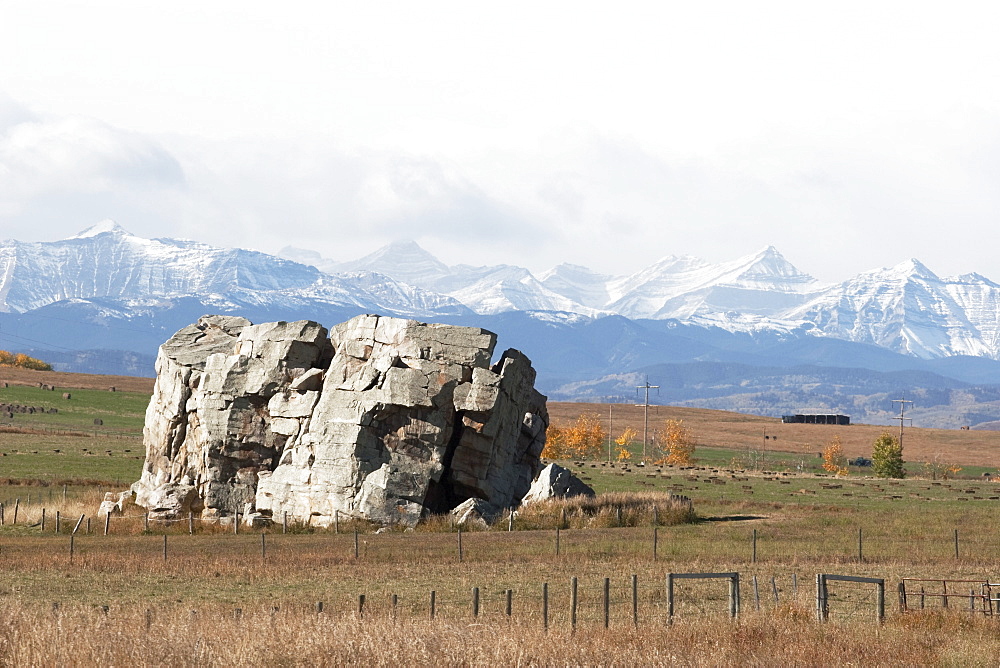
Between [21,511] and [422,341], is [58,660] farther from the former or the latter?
[21,511]

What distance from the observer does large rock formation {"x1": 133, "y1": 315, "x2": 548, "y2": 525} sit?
65125mm

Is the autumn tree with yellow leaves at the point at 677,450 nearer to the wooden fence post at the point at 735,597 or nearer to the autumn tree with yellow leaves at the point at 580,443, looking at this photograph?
the autumn tree with yellow leaves at the point at 580,443

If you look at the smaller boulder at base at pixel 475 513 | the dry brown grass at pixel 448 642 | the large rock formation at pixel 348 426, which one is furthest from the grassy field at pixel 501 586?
the large rock formation at pixel 348 426

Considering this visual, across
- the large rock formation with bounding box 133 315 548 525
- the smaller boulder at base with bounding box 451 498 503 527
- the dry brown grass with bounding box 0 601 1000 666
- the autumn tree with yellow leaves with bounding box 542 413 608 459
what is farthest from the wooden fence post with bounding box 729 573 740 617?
the autumn tree with yellow leaves with bounding box 542 413 608 459

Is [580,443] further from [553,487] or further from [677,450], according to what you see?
[553,487]

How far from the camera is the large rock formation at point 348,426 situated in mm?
65125

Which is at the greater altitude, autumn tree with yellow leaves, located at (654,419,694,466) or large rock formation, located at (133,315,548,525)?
large rock formation, located at (133,315,548,525)

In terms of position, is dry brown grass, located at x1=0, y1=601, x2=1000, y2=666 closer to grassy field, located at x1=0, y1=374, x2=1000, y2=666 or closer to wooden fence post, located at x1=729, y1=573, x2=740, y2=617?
grassy field, located at x1=0, y1=374, x2=1000, y2=666

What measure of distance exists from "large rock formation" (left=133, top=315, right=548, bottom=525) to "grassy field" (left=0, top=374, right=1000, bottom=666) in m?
2.67

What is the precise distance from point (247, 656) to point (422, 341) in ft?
145

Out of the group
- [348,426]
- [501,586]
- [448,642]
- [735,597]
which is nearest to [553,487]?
[348,426]

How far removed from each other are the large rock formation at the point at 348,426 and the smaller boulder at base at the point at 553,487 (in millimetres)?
1340

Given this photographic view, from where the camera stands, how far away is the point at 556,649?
26266 millimetres

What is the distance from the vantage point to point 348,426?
6519cm
